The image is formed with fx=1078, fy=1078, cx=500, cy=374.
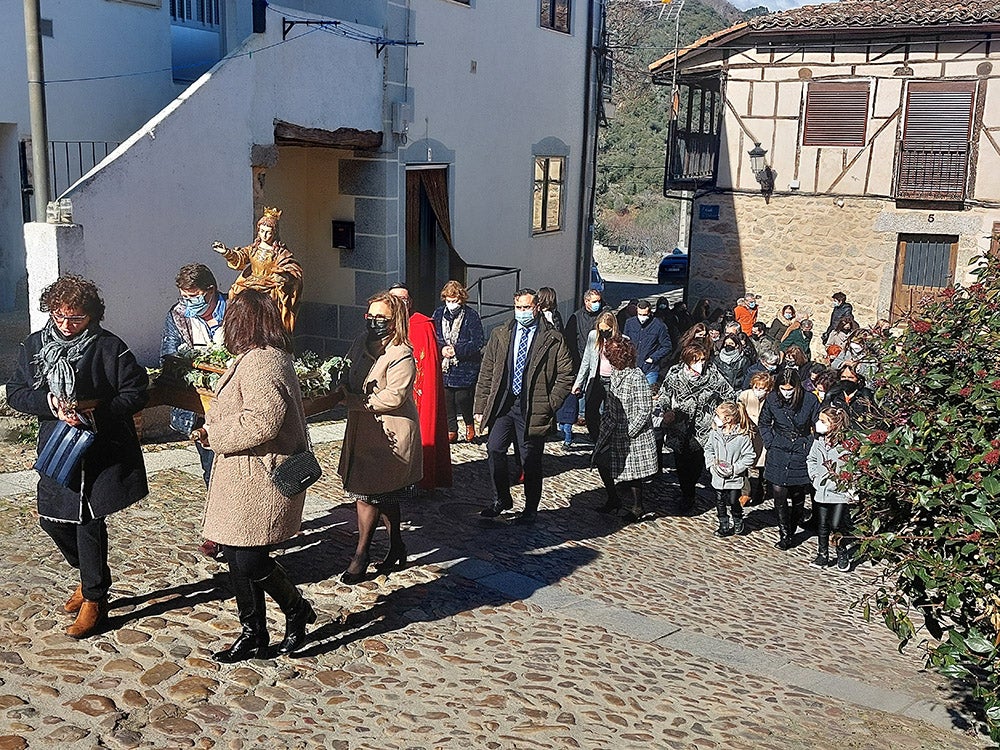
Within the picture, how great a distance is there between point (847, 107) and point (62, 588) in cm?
1726

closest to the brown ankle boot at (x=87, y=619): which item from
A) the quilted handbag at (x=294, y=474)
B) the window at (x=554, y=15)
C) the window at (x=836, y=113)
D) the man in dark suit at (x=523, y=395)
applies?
the quilted handbag at (x=294, y=474)

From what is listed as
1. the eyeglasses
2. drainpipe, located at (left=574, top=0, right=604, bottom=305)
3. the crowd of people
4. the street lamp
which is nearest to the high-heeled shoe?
the crowd of people

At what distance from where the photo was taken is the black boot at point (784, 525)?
8719mm

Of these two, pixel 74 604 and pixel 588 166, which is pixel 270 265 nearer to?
pixel 74 604

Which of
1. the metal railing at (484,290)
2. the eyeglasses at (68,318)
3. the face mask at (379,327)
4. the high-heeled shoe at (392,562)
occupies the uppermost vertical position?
the eyeglasses at (68,318)

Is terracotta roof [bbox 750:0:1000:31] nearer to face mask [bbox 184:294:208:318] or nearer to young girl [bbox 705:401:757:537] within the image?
young girl [bbox 705:401:757:537]

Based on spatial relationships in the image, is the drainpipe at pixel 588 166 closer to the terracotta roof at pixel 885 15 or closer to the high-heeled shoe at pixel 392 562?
the terracotta roof at pixel 885 15

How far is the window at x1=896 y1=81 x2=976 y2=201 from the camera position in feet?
61.6

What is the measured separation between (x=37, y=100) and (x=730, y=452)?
20.9 feet

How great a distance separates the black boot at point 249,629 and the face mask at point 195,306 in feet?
7.37

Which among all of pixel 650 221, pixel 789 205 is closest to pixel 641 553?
pixel 789 205

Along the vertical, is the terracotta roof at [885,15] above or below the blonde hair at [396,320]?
above

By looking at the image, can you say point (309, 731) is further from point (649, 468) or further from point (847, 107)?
point (847, 107)

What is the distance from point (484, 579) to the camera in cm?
690
